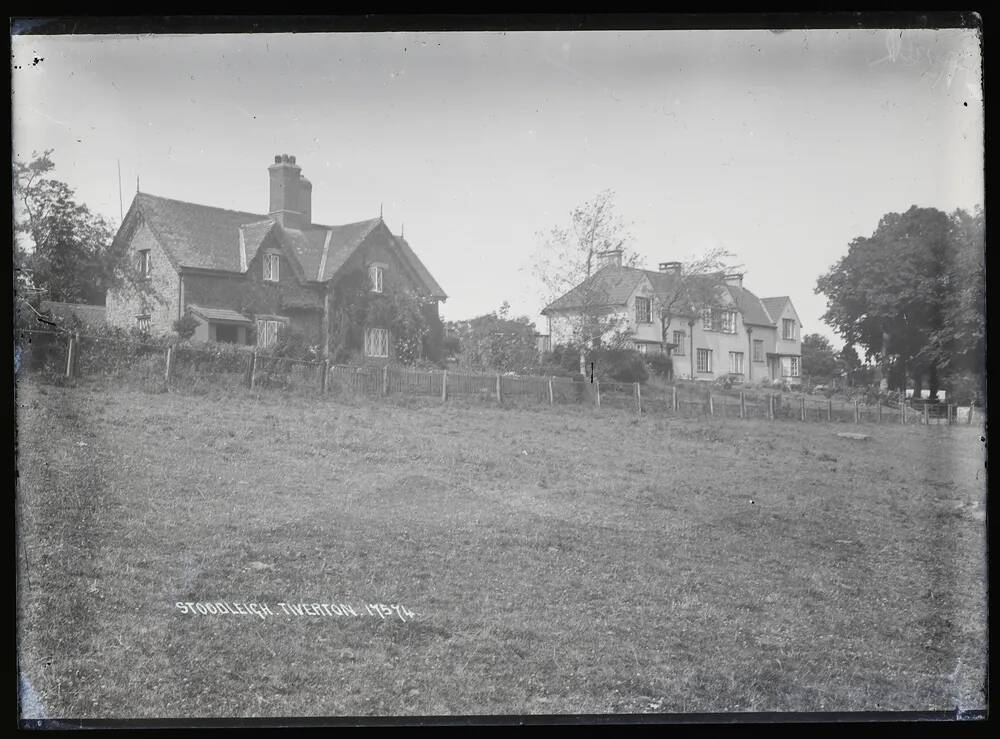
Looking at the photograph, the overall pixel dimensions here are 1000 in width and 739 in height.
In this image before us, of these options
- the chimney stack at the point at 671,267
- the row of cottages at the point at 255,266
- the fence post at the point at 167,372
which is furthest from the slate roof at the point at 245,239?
the chimney stack at the point at 671,267

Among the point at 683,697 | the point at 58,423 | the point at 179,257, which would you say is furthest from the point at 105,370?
the point at 683,697

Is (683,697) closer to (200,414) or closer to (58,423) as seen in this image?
(200,414)

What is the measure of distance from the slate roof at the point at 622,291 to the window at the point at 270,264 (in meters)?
1.24

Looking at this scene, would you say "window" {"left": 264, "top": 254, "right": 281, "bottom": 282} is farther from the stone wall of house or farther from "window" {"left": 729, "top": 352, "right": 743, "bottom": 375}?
"window" {"left": 729, "top": 352, "right": 743, "bottom": 375}

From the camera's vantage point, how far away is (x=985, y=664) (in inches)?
132

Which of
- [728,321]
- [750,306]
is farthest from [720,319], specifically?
[750,306]

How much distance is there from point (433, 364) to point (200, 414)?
1.07 meters

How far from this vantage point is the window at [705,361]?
366 centimetres

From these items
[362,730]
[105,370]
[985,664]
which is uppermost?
[105,370]

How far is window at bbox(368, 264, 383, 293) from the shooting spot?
3.48 m

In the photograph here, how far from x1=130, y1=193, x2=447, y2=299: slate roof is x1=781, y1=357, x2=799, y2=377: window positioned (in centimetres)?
169

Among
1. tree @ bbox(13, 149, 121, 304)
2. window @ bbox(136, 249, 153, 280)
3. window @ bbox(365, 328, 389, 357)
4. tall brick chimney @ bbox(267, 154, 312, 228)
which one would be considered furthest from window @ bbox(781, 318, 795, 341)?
tree @ bbox(13, 149, 121, 304)

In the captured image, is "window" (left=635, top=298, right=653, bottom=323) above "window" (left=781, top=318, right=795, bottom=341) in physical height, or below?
above

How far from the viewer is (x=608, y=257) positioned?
343 centimetres
